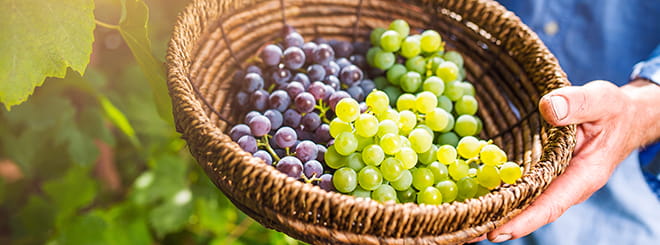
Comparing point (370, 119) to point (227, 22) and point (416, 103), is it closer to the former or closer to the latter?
point (416, 103)

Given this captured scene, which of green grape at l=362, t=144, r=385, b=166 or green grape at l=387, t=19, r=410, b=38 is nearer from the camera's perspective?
green grape at l=362, t=144, r=385, b=166

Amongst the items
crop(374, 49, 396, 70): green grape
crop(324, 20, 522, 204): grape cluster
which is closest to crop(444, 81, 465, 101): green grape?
crop(324, 20, 522, 204): grape cluster

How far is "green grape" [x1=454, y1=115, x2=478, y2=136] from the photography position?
86 centimetres

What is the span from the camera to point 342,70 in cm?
90

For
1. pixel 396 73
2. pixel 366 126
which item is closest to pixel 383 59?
pixel 396 73

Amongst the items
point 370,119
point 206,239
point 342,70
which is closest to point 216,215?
point 206,239

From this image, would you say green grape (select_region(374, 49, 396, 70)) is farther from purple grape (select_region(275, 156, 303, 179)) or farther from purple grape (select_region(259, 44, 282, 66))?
purple grape (select_region(275, 156, 303, 179))

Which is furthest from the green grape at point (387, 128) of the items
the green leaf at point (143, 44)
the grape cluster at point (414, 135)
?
the green leaf at point (143, 44)

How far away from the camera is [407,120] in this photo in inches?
30.7

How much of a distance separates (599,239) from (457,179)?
64cm

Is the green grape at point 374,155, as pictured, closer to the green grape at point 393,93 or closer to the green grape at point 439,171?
the green grape at point 439,171

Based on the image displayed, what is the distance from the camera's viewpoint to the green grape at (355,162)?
28.1 inches

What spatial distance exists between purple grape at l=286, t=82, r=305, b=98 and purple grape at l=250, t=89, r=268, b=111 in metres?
0.04

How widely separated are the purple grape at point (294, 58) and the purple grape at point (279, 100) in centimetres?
6
